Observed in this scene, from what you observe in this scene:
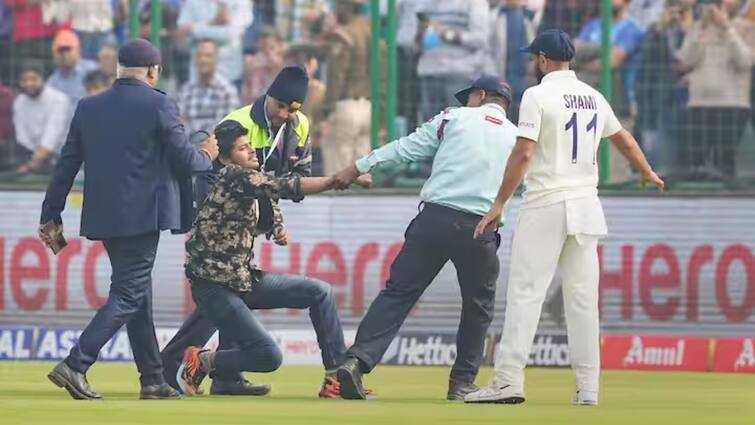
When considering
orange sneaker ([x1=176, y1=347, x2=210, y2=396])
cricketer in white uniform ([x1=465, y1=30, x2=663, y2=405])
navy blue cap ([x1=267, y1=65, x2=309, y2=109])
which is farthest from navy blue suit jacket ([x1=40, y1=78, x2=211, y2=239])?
cricketer in white uniform ([x1=465, y1=30, x2=663, y2=405])

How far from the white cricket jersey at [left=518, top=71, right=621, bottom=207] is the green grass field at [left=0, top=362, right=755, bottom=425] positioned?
4.02 ft

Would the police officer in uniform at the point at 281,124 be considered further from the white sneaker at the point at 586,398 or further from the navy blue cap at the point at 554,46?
the white sneaker at the point at 586,398

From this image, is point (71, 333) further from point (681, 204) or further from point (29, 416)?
point (29, 416)

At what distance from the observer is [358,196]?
1847 cm

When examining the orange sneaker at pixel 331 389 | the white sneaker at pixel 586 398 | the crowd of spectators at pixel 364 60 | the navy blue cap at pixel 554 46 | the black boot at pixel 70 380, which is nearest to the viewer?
the navy blue cap at pixel 554 46

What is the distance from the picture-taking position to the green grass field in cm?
1044

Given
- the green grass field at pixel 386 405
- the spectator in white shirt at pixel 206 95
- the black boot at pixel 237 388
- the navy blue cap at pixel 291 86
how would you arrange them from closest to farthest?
the green grass field at pixel 386 405, the navy blue cap at pixel 291 86, the black boot at pixel 237 388, the spectator in white shirt at pixel 206 95

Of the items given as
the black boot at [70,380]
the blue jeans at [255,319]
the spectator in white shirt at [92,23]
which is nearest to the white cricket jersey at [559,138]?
the blue jeans at [255,319]

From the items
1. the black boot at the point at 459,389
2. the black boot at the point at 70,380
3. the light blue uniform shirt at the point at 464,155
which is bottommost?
the black boot at the point at 459,389

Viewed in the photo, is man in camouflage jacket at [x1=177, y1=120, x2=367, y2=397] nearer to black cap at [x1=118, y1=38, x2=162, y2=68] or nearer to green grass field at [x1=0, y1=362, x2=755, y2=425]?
green grass field at [x1=0, y1=362, x2=755, y2=425]

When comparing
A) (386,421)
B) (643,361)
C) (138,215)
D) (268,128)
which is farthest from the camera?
(643,361)

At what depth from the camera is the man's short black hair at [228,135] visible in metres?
11.9

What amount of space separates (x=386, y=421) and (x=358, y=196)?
8308 millimetres

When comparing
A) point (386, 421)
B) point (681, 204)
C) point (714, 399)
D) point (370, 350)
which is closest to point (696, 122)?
point (681, 204)
